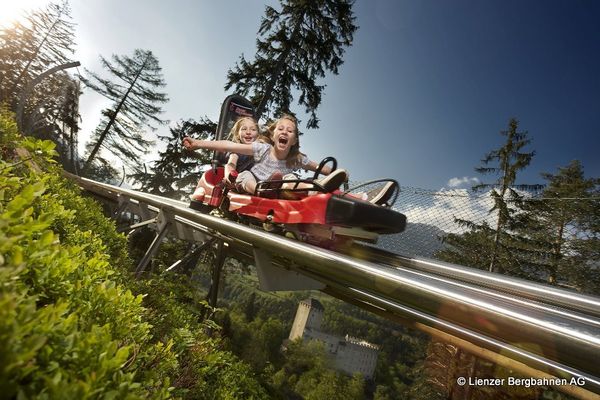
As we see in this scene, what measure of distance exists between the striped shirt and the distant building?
77.3 meters

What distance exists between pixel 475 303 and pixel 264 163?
3.14m

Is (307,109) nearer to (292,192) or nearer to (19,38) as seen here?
(292,192)

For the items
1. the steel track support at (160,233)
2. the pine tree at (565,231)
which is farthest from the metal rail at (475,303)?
the pine tree at (565,231)

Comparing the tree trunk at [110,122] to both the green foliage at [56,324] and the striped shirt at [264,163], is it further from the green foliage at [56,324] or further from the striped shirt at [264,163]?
the green foliage at [56,324]

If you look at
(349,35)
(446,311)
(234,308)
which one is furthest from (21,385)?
(234,308)

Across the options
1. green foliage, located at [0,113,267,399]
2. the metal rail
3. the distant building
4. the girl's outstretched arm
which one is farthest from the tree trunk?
the distant building

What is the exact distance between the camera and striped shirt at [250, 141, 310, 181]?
3799 millimetres

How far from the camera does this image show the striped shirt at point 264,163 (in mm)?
3799

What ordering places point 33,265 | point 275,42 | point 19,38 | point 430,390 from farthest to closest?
point 19,38, point 430,390, point 275,42, point 33,265

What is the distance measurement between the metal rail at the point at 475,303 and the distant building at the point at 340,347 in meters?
78.1

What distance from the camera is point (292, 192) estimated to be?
9.99 ft

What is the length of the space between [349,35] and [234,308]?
59751 millimetres

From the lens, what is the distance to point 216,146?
3578 millimetres

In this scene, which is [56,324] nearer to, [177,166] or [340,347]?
[177,166]
